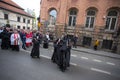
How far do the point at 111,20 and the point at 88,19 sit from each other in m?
3.00

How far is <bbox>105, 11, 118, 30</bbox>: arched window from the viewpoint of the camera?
39.7 ft

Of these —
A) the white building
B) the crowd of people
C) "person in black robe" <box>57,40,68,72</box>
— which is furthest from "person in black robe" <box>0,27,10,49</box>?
the white building

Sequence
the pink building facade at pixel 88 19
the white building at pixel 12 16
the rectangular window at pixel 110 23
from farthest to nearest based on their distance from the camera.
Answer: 1. the white building at pixel 12 16
2. the rectangular window at pixel 110 23
3. the pink building facade at pixel 88 19

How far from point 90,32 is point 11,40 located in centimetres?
1014

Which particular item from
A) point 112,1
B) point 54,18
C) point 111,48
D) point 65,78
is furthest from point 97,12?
point 65,78

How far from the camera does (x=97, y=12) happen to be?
12.6 meters

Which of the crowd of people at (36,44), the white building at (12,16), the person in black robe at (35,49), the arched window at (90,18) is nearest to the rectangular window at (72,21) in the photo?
the arched window at (90,18)

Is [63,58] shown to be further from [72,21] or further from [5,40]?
[72,21]

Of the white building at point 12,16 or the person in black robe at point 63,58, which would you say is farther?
the white building at point 12,16

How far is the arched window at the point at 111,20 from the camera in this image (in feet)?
39.7

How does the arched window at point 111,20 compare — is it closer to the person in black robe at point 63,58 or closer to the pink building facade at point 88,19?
the pink building facade at point 88,19

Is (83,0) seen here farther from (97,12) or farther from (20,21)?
(20,21)

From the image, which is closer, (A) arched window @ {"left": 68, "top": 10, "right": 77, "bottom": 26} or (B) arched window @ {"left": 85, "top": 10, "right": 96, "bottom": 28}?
(B) arched window @ {"left": 85, "top": 10, "right": 96, "bottom": 28}

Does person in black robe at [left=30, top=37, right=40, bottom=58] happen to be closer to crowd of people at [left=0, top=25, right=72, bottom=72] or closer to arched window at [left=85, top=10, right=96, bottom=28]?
crowd of people at [left=0, top=25, right=72, bottom=72]
